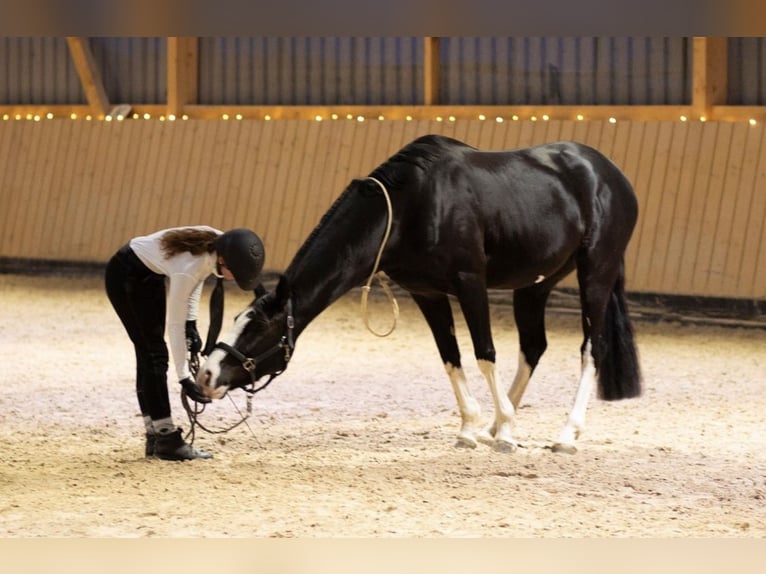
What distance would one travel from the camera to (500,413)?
540 cm

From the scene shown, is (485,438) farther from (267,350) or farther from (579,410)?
(267,350)

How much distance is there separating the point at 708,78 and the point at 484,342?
6312mm

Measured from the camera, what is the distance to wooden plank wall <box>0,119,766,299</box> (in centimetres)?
1002

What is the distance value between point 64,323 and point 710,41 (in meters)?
6.04

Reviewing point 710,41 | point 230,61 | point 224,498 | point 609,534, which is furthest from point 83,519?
point 230,61

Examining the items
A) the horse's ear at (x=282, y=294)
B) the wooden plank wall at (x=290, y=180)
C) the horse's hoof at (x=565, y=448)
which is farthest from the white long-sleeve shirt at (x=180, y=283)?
the wooden plank wall at (x=290, y=180)

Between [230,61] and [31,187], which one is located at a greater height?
[230,61]

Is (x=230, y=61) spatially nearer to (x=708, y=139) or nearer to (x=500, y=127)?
(x=500, y=127)

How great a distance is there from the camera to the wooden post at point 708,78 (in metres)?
10.8

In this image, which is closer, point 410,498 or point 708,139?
point 410,498

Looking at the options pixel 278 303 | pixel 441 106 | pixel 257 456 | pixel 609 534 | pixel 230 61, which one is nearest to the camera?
pixel 609 534

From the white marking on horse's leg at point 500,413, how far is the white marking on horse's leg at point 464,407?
12cm

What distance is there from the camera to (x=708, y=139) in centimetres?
1019

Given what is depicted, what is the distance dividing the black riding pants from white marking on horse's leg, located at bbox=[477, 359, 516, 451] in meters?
1.38
